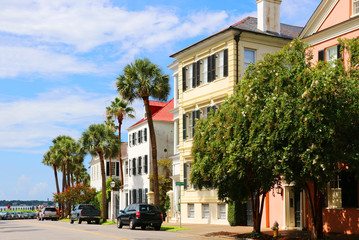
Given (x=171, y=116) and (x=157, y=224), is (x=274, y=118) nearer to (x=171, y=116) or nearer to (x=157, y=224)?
(x=157, y=224)

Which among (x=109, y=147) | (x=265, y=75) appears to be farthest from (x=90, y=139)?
(x=265, y=75)

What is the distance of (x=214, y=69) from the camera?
3619 centimetres

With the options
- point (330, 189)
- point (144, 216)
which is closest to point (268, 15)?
point (330, 189)

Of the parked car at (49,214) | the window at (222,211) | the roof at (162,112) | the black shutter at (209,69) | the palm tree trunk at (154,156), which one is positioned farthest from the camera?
the parked car at (49,214)

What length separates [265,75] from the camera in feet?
69.9

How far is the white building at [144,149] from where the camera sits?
52719 mm

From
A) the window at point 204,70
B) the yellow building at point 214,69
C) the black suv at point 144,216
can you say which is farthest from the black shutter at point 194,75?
the black suv at point 144,216

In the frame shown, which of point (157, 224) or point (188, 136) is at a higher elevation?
point (188, 136)

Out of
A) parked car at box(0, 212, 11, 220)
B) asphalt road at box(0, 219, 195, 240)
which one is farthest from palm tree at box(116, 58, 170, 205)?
parked car at box(0, 212, 11, 220)

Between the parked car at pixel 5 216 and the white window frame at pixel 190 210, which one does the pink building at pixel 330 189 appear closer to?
the white window frame at pixel 190 210

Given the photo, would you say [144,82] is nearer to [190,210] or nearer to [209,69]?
[209,69]

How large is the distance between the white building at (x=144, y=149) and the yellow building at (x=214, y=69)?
1254 centimetres

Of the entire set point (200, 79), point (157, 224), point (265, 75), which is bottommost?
point (157, 224)

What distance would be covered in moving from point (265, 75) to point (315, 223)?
241 inches
